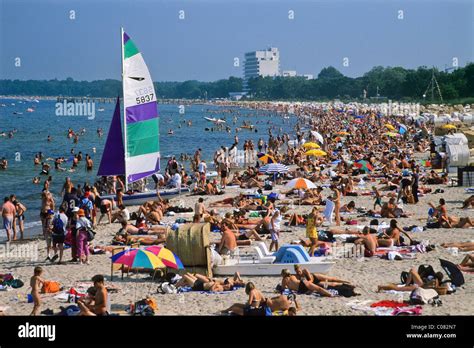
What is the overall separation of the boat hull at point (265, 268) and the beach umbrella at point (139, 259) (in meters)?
1.40

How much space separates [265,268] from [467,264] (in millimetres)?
3685

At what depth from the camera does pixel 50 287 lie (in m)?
12.1

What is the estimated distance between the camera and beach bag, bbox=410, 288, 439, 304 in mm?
10836

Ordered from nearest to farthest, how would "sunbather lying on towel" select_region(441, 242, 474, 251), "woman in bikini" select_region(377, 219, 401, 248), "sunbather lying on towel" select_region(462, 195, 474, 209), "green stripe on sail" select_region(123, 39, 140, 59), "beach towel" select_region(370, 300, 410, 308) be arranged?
1. "beach towel" select_region(370, 300, 410, 308)
2. "sunbather lying on towel" select_region(441, 242, 474, 251)
3. "woman in bikini" select_region(377, 219, 401, 248)
4. "sunbather lying on towel" select_region(462, 195, 474, 209)
5. "green stripe on sail" select_region(123, 39, 140, 59)

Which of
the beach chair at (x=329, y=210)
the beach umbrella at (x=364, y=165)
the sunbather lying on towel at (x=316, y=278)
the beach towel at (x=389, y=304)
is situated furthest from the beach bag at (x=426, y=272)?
the beach umbrella at (x=364, y=165)

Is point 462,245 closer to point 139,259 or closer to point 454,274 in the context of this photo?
point 454,274

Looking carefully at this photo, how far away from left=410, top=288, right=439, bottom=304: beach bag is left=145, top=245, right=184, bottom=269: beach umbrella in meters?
3.85

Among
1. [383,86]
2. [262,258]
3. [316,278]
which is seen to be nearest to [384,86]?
[383,86]

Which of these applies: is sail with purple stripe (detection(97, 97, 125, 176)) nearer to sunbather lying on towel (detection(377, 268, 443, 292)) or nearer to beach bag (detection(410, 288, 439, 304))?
sunbather lying on towel (detection(377, 268, 443, 292))

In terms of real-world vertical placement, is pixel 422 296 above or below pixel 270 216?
below

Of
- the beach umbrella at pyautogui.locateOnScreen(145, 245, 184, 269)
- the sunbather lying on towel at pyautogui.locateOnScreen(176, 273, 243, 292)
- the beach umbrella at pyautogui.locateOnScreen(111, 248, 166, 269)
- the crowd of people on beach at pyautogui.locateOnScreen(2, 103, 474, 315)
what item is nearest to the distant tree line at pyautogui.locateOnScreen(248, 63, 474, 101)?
the crowd of people on beach at pyautogui.locateOnScreen(2, 103, 474, 315)
